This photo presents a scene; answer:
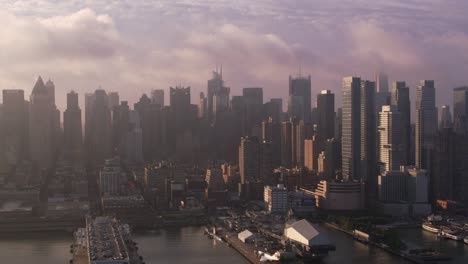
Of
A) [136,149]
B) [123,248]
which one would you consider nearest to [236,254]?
[123,248]

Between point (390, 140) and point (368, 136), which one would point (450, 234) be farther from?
point (368, 136)

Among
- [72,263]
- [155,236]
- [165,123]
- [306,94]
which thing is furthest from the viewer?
[306,94]

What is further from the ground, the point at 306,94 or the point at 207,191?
the point at 306,94

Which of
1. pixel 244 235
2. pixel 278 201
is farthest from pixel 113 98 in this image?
pixel 244 235

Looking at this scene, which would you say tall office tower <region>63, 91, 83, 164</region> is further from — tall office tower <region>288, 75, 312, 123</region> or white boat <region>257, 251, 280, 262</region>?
white boat <region>257, 251, 280, 262</region>

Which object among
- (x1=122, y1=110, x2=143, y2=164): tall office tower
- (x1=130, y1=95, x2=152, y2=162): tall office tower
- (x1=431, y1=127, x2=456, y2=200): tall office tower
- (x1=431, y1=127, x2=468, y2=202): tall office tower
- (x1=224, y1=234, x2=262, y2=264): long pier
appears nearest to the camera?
(x1=224, y1=234, x2=262, y2=264): long pier

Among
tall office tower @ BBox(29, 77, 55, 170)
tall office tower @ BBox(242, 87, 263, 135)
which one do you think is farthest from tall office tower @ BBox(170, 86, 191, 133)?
tall office tower @ BBox(29, 77, 55, 170)

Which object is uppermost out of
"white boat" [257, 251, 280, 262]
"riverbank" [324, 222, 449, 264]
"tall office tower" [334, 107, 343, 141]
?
"tall office tower" [334, 107, 343, 141]

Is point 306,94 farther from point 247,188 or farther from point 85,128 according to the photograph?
point 247,188
